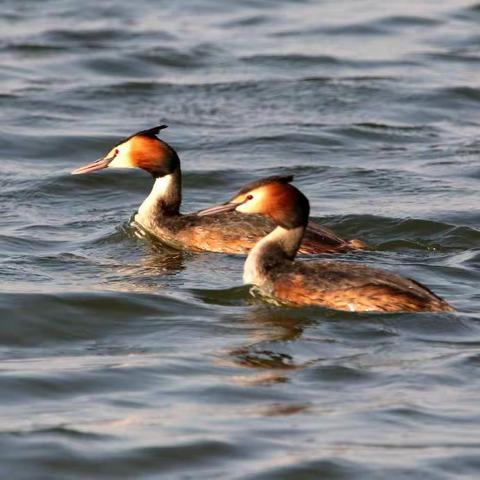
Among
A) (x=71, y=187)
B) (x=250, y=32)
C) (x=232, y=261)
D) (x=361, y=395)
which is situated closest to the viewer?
(x=361, y=395)

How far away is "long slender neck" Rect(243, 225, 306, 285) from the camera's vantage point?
1115cm

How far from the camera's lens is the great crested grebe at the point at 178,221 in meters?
12.5

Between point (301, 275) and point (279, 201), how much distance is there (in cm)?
55

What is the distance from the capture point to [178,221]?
1306cm

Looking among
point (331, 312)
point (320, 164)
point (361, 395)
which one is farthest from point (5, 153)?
point (361, 395)

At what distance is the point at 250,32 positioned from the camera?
22.1m

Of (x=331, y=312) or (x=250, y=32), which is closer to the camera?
(x=331, y=312)

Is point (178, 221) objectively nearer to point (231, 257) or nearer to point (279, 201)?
point (231, 257)

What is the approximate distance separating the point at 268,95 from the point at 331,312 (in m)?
8.18

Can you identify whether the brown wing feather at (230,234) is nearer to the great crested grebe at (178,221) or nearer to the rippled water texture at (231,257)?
the great crested grebe at (178,221)

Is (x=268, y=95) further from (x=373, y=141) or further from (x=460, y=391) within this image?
(x=460, y=391)

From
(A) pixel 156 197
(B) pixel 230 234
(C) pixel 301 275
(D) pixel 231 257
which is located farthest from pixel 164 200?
(C) pixel 301 275

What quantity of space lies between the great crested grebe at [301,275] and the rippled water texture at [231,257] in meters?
0.11

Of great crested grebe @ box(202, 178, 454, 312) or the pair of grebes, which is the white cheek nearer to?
the pair of grebes
